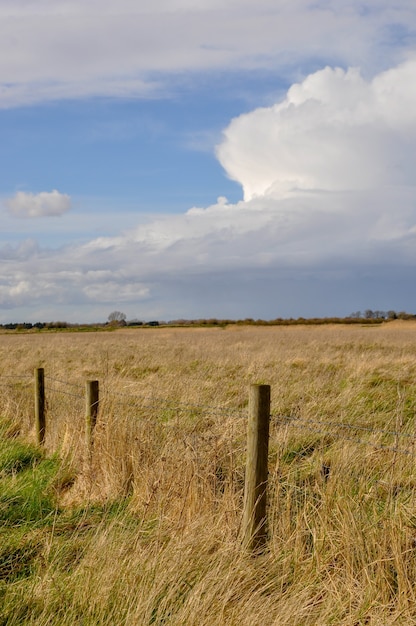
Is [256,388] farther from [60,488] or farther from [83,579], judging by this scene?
[60,488]

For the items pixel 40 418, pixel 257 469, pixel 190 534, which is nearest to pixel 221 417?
pixel 40 418

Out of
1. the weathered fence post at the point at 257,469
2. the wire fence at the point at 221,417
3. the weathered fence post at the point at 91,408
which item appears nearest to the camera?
the weathered fence post at the point at 257,469

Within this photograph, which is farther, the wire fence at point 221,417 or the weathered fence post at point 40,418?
the weathered fence post at point 40,418

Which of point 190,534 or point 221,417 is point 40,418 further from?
point 190,534

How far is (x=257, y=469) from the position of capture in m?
4.61

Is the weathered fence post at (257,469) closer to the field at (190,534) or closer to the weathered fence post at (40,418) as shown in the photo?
the field at (190,534)

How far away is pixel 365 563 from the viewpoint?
4.01 metres

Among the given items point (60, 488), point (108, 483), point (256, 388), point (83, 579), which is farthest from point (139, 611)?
point (60, 488)

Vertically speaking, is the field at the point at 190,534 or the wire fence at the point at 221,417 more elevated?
the wire fence at the point at 221,417

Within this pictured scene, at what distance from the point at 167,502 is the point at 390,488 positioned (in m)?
1.96

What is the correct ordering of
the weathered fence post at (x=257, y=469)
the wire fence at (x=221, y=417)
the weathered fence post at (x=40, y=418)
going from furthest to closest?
1. the weathered fence post at (x=40, y=418)
2. the wire fence at (x=221, y=417)
3. the weathered fence post at (x=257, y=469)

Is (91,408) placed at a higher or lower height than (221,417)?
higher

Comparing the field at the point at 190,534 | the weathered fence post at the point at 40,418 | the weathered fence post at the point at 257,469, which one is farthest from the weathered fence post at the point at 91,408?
the weathered fence post at the point at 257,469

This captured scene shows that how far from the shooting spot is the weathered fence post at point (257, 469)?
459cm
